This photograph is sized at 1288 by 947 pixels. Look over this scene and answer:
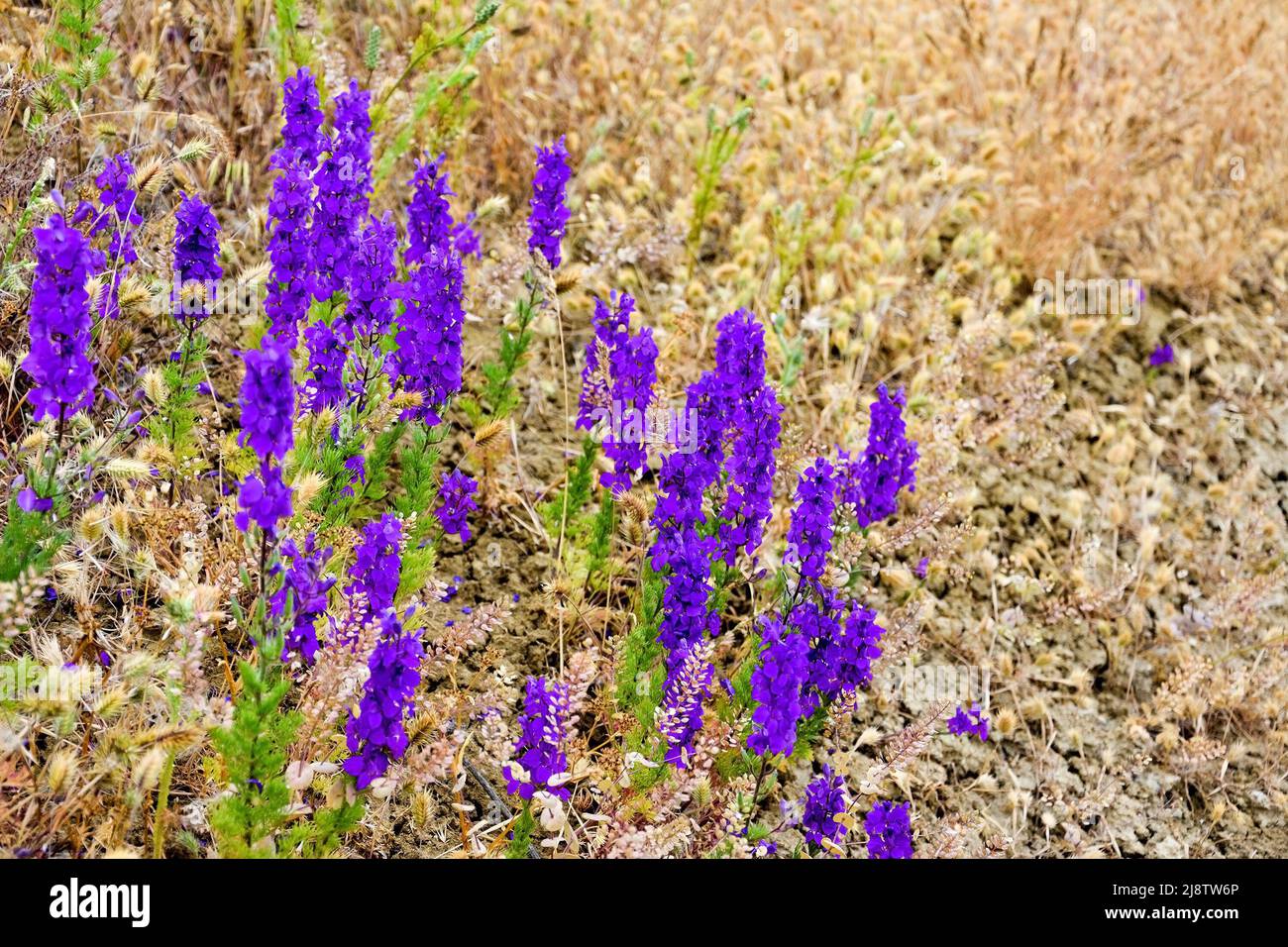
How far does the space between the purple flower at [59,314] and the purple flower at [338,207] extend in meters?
0.70

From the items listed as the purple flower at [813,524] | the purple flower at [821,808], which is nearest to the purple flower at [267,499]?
the purple flower at [813,524]

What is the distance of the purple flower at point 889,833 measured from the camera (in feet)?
9.59

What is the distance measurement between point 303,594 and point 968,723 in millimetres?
2179

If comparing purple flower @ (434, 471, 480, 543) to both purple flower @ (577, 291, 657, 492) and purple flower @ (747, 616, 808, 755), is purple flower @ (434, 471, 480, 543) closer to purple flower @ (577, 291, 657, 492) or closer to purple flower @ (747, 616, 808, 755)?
purple flower @ (577, 291, 657, 492)

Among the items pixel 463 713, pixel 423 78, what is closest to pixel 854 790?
pixel 463 713

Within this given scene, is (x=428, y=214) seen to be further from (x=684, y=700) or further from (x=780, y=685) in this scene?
(x=780, y=685)

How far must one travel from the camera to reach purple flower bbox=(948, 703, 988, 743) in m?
3.70

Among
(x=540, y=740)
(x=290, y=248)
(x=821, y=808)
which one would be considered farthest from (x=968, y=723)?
(x=290, y=248)

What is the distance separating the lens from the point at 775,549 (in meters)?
4.09
